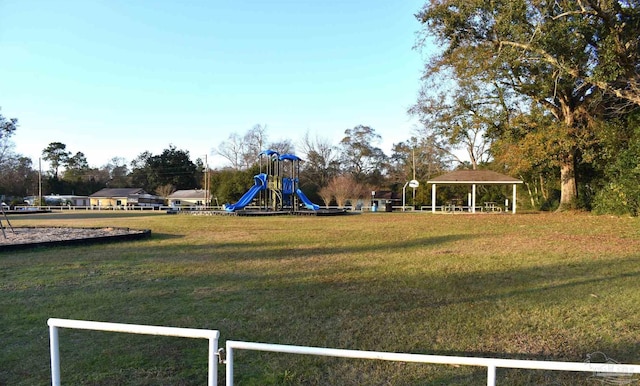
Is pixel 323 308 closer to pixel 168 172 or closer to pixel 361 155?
pixel 361 155

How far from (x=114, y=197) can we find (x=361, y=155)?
1470 inches

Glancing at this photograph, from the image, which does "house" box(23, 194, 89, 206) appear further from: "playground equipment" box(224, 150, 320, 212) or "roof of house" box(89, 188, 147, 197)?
"playground equipment" box(224, 150, 320, 212)

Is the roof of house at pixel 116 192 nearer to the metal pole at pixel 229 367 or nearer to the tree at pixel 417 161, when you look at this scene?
the tree at pixel 417 161

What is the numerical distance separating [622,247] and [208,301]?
387 inches

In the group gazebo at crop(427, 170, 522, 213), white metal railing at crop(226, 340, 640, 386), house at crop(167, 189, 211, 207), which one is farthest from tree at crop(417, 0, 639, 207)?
house at crop(167, 189, 211, 207)

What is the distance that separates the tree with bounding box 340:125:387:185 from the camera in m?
57.3

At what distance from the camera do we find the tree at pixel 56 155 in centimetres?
7370

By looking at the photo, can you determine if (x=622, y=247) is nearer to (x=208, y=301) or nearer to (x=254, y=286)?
(x=254, y=286)

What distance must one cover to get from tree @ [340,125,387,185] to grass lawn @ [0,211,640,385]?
47.6m

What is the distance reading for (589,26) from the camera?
1549 cm

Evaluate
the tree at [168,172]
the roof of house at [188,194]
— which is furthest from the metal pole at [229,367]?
the tree at [168,172]

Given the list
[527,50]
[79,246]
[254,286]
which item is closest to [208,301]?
[254,286]

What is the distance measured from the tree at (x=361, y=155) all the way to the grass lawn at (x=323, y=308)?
47.6 meters

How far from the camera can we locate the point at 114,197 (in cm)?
6406
